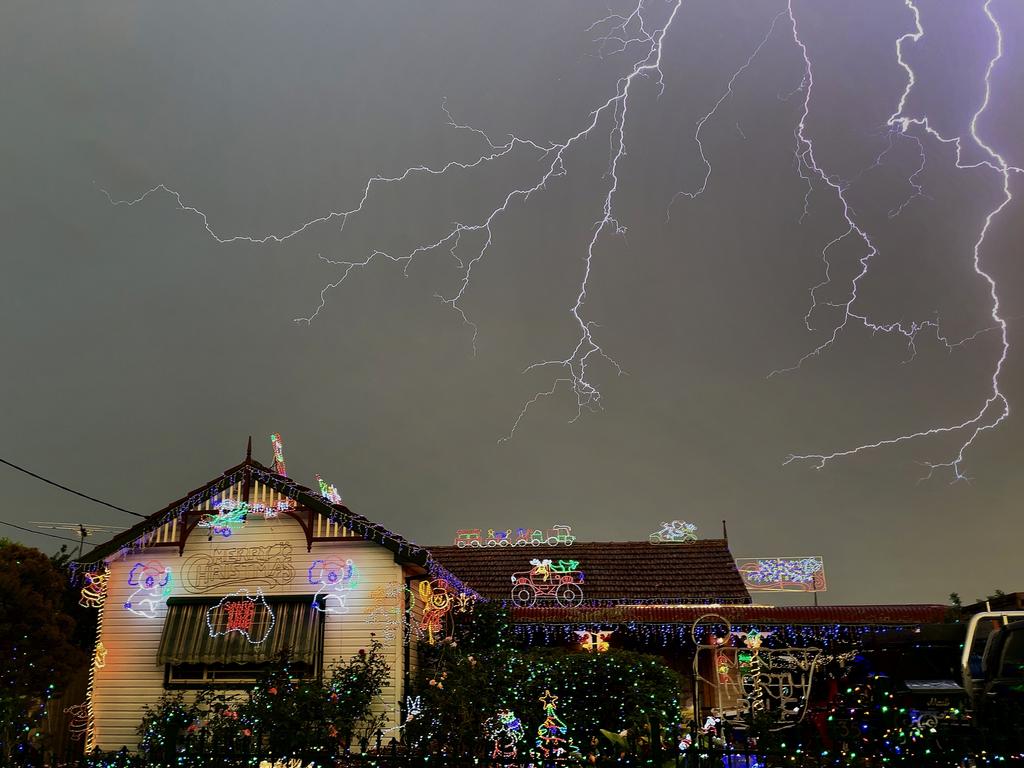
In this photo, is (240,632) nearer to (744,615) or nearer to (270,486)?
(270,486)

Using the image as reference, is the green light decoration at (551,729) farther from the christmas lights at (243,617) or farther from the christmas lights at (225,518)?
the christmas lights at (225,518)

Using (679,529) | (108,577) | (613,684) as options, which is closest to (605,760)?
(613,684)

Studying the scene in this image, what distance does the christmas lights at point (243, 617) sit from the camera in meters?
14.5

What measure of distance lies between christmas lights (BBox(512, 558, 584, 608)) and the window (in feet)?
24.3

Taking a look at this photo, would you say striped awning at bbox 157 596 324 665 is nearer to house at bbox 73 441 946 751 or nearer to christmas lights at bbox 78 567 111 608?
house at bbox 73 441 946 751

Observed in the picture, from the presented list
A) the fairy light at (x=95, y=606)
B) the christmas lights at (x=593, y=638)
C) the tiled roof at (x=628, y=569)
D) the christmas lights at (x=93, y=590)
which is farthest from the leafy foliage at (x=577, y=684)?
the christmas lights at (x=93, y=590)

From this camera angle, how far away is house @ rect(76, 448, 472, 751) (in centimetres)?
1446

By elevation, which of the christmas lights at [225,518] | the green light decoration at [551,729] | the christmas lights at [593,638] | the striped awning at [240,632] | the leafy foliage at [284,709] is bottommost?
the green light decoration at [551,729]

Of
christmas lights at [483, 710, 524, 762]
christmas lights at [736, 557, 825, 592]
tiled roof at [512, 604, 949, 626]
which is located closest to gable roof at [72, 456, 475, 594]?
christmas lights at [483, 710, 524, 762]

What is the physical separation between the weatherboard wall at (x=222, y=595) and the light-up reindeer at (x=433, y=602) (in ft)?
4.95

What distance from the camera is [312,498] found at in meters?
14.8

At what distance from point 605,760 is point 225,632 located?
32.1 feet

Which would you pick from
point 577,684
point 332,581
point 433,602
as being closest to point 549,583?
point 433,602

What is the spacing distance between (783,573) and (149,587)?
55.3 ft
